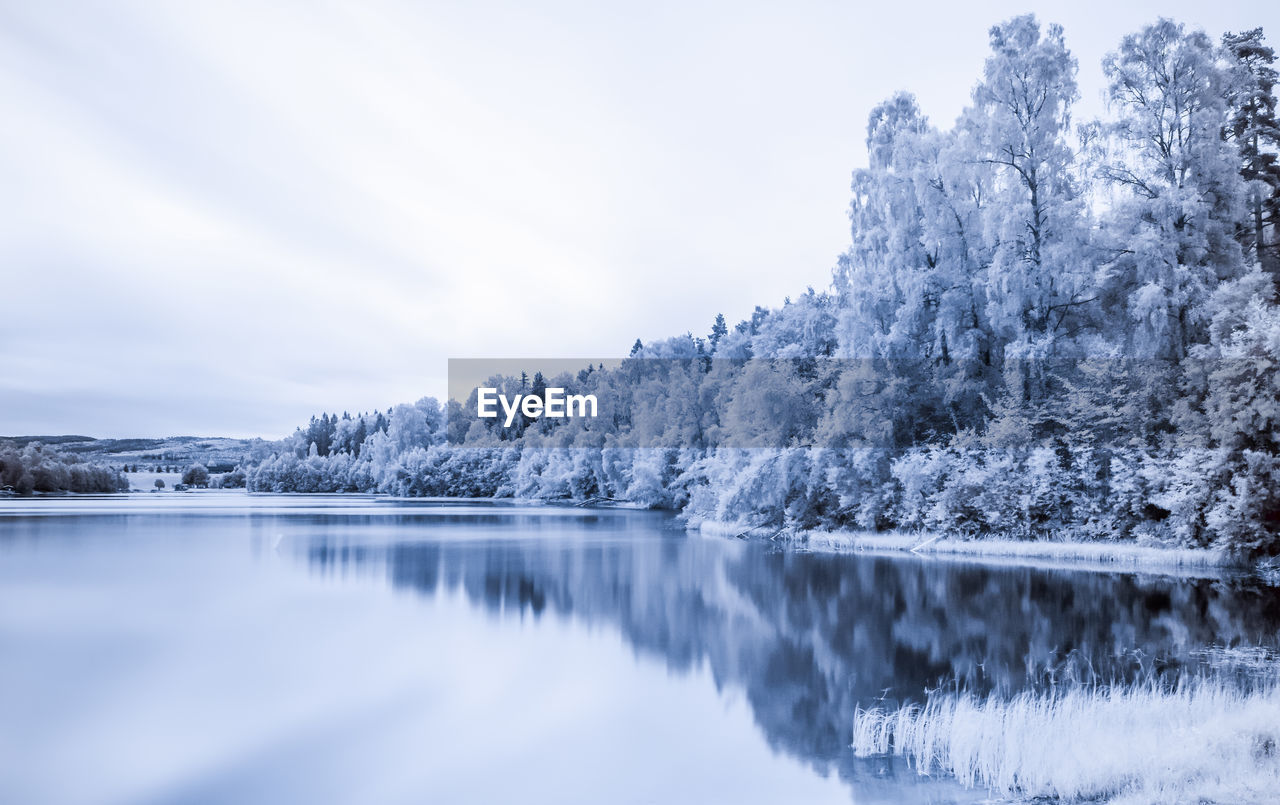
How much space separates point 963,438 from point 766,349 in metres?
19.2

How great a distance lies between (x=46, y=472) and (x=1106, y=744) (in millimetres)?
109893

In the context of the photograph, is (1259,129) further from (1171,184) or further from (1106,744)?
(1106,744)

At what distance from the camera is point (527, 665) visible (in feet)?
54.3

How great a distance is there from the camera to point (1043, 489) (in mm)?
30219

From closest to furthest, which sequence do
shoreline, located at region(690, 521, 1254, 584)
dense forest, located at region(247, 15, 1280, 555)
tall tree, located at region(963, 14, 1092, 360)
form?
shoreline, located at region(690, 521, 1254, 584)
dense forest, located at region(247, 15, 1280, 555)
tall tree, located at region(963, 14, 1092, 360)

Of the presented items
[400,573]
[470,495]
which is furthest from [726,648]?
[470,495]

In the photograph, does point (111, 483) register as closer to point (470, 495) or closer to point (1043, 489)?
point (470, 495)

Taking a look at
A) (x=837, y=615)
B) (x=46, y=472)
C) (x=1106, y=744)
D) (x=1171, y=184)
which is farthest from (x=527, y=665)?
(x=46, y=472)

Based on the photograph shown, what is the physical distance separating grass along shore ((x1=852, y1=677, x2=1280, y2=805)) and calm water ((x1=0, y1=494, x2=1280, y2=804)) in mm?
598

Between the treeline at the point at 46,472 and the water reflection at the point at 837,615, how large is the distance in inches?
2828

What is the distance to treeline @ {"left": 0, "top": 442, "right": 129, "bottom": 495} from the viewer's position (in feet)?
291

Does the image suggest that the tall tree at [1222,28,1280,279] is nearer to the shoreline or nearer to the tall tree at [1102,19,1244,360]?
the tall tree at [1102,19,1244,360]

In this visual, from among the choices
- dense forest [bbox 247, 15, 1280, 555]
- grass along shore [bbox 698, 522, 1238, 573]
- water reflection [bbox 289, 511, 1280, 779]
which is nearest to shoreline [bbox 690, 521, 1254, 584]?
grass along shore [bbox 698, 522, 1238, 573]

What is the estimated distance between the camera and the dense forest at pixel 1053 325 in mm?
26297
